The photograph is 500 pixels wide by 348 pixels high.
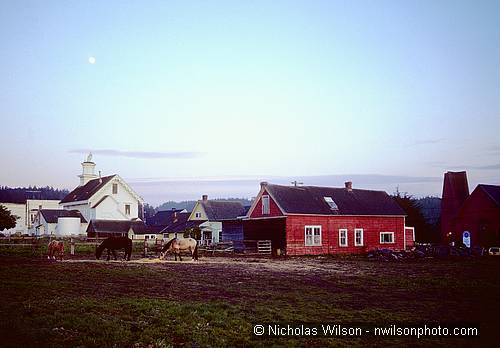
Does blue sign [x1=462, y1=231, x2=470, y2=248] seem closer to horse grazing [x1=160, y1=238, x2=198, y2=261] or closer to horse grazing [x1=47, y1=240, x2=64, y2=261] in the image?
horse grazing [x1=160, y1=238, x2=198, y2=261]

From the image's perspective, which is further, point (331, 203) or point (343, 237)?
point (331, 203)

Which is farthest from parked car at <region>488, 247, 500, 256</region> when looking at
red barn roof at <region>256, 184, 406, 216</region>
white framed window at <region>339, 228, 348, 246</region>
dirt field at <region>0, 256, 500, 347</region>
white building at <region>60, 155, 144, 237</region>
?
white building at <region>60, 155, 144, 237</region>

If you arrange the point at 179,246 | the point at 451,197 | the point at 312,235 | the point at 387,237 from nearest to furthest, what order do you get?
1. the point at 179,246
2. the point at 312,235
3. the point at 387,237
4. the point at 451,197

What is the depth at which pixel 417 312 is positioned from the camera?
13109mm

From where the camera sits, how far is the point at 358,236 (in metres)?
45.3

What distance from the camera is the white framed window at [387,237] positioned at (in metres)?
47.1

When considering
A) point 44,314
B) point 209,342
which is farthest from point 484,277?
point 44,314

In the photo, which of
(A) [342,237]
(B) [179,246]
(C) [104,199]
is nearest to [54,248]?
(B) [179,246]

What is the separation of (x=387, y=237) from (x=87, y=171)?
48668mm

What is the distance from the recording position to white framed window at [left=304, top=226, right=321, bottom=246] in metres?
42.1

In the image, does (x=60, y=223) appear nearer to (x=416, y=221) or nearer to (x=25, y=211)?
(x=25, y=211)

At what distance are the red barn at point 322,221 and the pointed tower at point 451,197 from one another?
13610 mm

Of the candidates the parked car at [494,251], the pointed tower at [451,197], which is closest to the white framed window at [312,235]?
the parked car at [494,251]

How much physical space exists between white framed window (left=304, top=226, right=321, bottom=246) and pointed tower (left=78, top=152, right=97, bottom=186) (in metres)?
44.4
